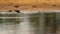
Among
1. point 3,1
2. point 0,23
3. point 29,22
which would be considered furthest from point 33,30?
point 3,1

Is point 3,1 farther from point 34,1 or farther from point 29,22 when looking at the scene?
point 29,22

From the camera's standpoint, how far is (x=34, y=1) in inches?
26.0

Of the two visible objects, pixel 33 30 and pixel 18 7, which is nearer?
pixel 18 7

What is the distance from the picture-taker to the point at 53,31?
36.0 inches

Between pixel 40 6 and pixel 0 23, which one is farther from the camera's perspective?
pixel 0 23

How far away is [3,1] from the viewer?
0.64m

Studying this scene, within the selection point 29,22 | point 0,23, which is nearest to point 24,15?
point 29,22

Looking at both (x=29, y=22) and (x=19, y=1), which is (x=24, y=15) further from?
(x=19, y=1)

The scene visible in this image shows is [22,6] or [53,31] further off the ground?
[22,6]

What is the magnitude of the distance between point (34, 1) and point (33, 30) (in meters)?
0.34

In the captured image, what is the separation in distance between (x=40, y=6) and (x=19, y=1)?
5.6 inches

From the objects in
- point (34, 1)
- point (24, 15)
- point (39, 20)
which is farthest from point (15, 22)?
point (34, 1)

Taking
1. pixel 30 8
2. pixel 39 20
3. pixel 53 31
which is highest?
pixel 30 8

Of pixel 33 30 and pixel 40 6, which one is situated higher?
pixel 40 6
